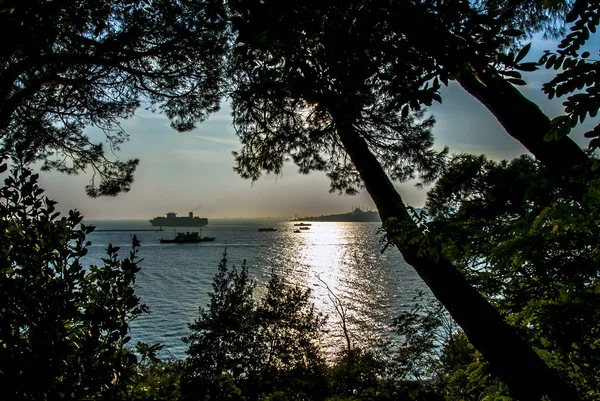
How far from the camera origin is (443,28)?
179 cm

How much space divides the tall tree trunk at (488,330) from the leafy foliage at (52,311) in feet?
6.33

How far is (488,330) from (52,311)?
Answer: 3115mm

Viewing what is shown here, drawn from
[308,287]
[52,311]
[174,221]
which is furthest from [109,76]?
[174,221]

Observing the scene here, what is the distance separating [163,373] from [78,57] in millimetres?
5124

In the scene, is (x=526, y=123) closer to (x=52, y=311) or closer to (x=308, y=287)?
(x=52, y=311)

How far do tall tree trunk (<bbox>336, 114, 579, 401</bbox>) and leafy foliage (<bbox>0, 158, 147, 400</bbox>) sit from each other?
6.33 feet

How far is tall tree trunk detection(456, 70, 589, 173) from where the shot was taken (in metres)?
2.63

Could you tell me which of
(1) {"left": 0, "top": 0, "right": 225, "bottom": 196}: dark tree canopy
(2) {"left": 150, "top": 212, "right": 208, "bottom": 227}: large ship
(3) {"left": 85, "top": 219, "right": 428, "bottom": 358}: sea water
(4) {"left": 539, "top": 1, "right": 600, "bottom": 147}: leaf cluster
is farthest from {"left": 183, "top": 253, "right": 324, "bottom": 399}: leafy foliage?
(2) {"left": 150, "top": 212, "right": 208, "bottom": 227}: large ship

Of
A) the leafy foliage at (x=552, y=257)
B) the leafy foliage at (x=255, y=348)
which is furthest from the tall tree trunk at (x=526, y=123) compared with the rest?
the leafy foliage at (x=255, y=348)

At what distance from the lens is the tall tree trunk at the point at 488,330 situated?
8.81ft

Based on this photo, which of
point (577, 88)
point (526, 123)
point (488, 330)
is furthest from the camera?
point (488, 330)

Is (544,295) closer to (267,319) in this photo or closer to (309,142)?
Result: (309,142)

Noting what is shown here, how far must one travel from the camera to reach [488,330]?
2.92 meters

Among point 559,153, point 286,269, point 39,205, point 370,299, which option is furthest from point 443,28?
point 286,269
